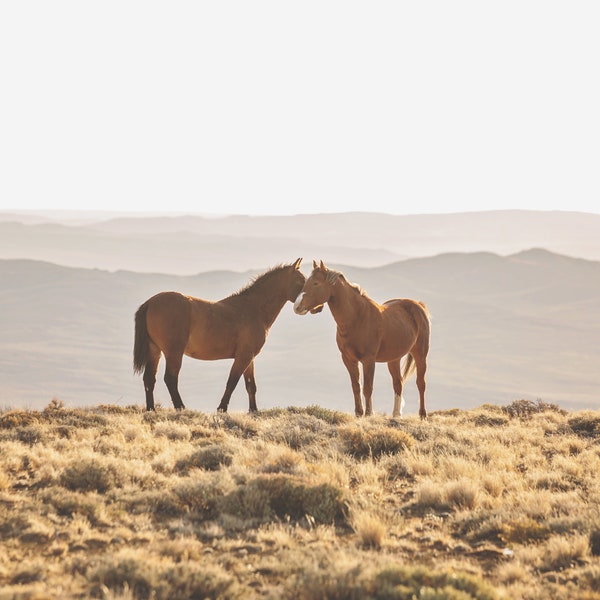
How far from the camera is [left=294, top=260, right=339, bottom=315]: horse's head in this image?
15758mm

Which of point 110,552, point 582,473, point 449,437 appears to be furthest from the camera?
point 449,437

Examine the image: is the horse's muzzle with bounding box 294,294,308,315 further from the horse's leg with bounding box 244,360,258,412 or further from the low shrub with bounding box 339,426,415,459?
the low shrub with bounding box 339,426,415,459

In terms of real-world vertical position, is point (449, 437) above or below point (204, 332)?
below

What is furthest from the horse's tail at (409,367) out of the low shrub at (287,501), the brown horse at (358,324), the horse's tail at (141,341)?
the low shrub at (287,501)

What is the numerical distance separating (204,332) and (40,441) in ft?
15.6

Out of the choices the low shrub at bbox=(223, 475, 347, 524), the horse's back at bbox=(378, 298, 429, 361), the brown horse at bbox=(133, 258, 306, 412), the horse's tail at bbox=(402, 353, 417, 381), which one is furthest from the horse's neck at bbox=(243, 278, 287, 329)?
the low shrub at bbox=(223, 475, 347, 524)

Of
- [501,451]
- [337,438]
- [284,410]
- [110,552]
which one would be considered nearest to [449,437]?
[501,451]

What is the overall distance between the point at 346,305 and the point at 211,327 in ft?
8.92

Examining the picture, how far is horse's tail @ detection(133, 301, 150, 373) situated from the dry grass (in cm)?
193

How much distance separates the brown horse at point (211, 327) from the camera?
1538 cm

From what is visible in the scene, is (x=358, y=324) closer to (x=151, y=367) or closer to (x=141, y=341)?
(x=151, y=367)

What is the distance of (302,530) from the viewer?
8062 millimetres

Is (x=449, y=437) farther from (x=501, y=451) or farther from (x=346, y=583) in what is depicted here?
(x=346, y=583)

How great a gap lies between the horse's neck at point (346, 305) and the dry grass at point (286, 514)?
3178mm
